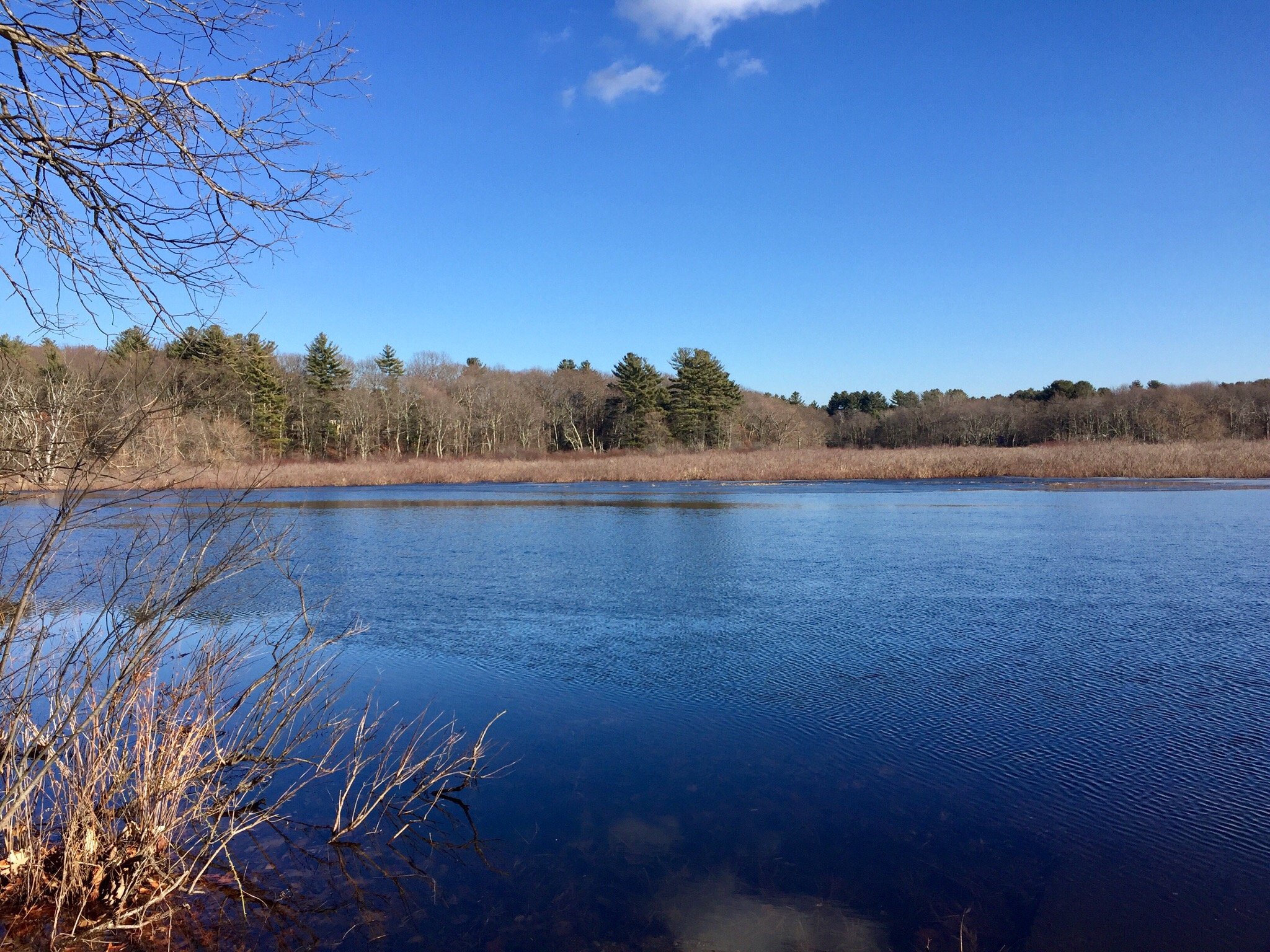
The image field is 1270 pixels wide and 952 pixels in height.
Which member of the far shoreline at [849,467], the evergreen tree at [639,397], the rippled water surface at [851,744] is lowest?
the rippled water surface at [851,744]

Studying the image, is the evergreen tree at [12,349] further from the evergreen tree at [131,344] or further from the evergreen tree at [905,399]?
the evergreen tree at [905,399]

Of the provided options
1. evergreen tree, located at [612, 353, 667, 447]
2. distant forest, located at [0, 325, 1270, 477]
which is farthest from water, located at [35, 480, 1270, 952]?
evergreen tree, located at [612, 353, 667, 447]

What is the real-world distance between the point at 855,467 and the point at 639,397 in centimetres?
2586

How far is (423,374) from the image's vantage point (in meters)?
77.3

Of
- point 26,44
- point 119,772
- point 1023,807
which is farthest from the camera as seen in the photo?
point 1023,807

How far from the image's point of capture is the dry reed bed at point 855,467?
32.0 metres

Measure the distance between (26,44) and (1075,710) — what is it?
682cm

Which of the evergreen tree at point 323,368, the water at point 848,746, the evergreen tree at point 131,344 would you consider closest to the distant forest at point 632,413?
the evergreen tree at point 323,368

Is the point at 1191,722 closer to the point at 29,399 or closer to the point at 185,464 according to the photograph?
the point at 185,464

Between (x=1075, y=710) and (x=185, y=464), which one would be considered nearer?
(x=185, y=464)

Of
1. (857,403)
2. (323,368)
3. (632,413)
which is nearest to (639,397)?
(632,413)

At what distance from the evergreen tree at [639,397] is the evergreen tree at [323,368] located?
20068 mm

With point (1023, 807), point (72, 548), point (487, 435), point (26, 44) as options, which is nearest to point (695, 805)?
point (1023, 807)

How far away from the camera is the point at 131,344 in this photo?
3541mm
